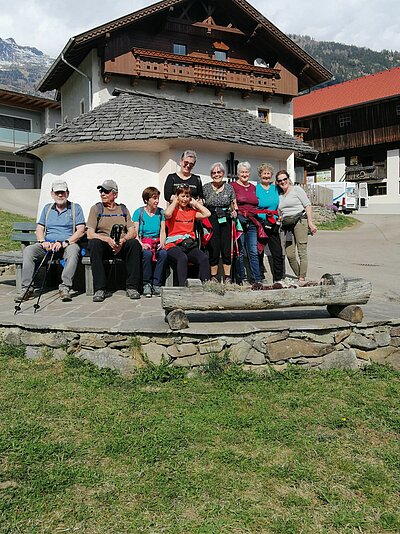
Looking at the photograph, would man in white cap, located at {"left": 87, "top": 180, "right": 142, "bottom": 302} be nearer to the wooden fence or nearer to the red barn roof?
the wooden fence

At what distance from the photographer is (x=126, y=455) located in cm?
299

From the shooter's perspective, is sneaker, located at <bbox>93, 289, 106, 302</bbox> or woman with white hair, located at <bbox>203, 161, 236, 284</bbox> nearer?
sneaker, located at <bbox>93, 289, 106, 302</bbox>

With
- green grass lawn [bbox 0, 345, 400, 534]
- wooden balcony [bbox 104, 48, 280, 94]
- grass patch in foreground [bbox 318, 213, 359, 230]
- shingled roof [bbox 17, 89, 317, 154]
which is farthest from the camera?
grass patch in foreground [bbox 318, 213, 359, 230]

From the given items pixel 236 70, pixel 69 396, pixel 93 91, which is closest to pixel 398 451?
pixel 69 396

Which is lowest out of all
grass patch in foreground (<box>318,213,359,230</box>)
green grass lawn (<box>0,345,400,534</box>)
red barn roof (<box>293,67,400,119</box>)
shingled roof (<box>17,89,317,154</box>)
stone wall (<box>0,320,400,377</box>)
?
green grass lawn (<box>0,345,400,534</box>)

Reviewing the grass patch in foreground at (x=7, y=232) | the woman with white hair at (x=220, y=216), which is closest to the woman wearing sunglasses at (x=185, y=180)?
the woman with white hair at (x=220, y=216)

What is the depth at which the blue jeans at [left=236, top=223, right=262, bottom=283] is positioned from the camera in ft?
20.9

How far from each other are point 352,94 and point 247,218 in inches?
1417

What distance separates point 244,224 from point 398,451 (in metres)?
3.75

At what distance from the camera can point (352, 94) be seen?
3753cm

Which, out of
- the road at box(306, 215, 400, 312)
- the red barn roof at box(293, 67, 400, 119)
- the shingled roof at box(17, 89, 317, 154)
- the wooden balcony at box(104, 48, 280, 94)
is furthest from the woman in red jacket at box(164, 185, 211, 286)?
the red barn roof at box(293, 67, 400, 119)

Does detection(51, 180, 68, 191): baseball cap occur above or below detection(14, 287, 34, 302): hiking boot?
above

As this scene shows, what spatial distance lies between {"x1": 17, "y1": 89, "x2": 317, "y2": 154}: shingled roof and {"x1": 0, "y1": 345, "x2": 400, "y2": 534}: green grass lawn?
4363 mm

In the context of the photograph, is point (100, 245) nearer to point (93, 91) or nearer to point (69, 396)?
point (69, 396)
